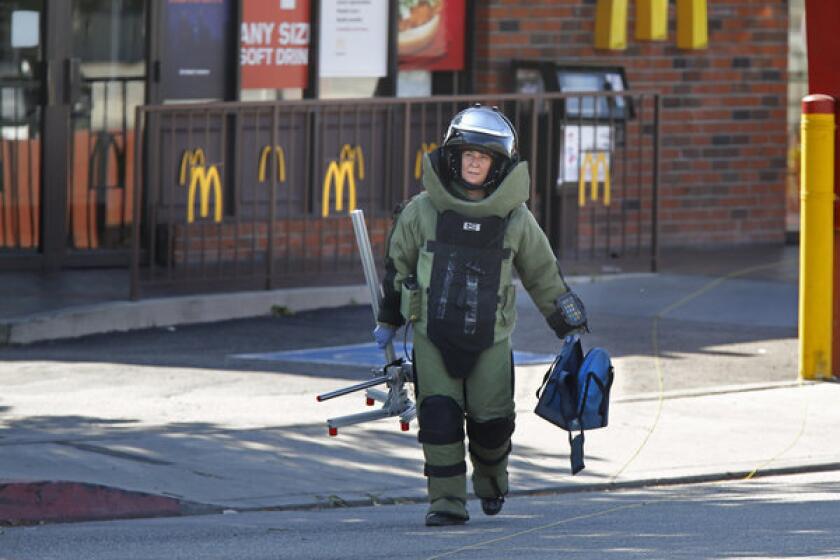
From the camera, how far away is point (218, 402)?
10.3 meters

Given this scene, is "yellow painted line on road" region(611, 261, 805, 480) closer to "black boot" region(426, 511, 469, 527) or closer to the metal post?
the metal post

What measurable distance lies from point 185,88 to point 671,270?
3.99 meters

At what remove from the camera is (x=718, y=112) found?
16.6 metres

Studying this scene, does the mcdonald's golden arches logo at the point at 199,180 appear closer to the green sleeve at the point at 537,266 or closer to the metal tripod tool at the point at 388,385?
the metal tripod tool at the point at 388,385

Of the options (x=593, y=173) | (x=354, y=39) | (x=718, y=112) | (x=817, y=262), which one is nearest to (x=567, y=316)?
(x=817, y=262)

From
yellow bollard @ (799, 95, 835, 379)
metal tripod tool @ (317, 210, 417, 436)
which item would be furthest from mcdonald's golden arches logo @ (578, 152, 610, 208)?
metal tripod tool @ (317, 210, 417, 436)

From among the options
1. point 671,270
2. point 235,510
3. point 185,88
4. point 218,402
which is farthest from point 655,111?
point 235,510

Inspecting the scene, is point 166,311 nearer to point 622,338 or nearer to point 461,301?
point 622,338

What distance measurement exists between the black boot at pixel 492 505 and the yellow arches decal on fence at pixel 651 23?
843 cm

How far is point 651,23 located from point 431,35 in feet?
5.85

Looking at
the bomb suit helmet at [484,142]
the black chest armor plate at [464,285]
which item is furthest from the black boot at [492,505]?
the bomb suit helmet at [484,142]

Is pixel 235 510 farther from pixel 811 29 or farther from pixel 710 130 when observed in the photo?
pixel 710 130

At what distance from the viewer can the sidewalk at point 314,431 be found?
8.40 meters

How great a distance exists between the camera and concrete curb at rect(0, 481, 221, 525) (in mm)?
7984
